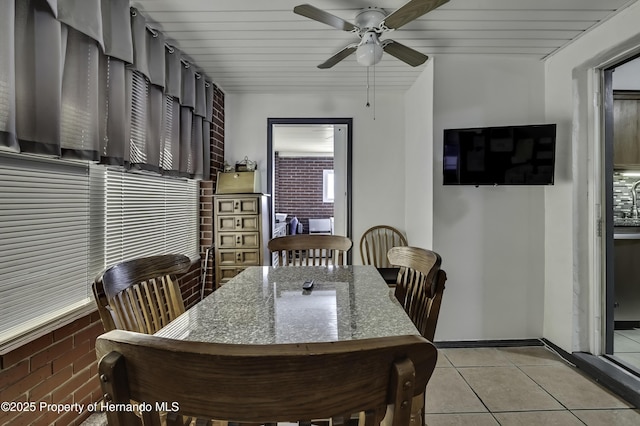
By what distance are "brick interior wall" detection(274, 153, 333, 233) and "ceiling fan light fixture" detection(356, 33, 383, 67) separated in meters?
6.02

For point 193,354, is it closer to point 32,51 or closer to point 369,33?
point 32,51

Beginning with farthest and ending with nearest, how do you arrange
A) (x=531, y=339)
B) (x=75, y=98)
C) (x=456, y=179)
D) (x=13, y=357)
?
(x=531, y=339) → (x=456, y=179) → (x=75, y=98) → (x=13, y=357)

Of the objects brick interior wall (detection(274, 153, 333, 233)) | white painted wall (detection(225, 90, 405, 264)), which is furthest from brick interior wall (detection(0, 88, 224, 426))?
brick interior wall (detection(274, 153, 333, 233))

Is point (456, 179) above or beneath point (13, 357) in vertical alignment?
above

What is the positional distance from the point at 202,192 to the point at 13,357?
223cm

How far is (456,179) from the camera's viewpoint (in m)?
2.63

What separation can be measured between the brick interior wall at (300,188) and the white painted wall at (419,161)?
4545 millimetres

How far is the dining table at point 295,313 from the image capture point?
3.05 ft

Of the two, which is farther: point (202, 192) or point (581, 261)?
point (202, 192)

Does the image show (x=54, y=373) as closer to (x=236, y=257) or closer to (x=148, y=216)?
(x=148, y=216)

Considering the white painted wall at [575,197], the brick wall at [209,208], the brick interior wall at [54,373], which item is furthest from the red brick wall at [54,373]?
the white painted wall at [575,197]

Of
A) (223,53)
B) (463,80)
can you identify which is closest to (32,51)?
(223,53)

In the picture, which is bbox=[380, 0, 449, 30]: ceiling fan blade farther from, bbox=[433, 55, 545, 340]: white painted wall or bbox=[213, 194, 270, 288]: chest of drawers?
bbox=[213, 194, 270, 288]: chest of drawers

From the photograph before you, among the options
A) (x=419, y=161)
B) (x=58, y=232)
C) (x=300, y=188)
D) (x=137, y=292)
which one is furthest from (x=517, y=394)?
(x=300, y=188)
